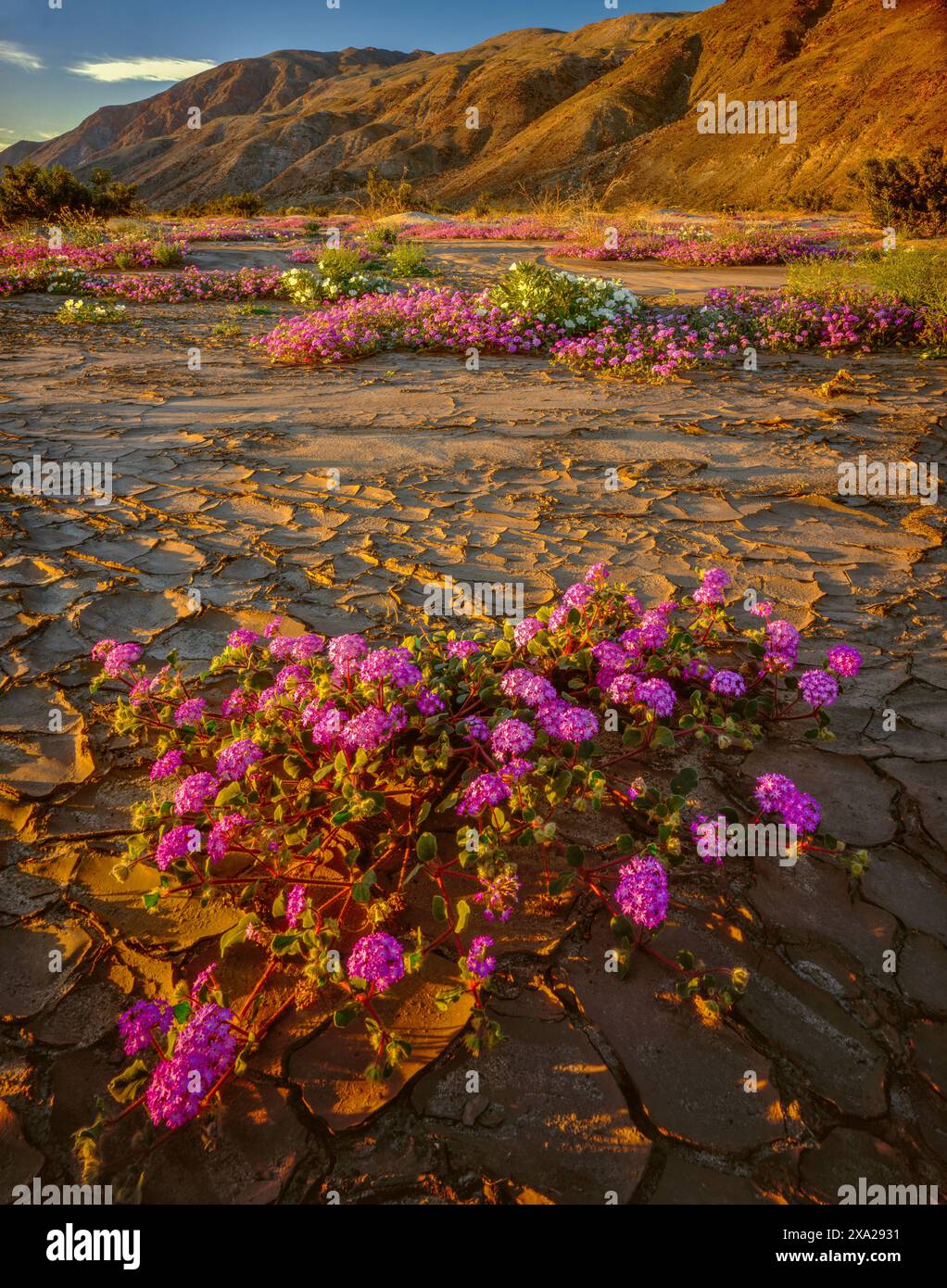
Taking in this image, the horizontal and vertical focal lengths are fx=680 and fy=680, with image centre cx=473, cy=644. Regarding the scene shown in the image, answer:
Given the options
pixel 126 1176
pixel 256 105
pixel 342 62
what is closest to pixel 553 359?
pixel 126 1176

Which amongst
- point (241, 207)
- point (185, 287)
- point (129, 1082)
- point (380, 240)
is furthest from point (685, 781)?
point (241, 207)

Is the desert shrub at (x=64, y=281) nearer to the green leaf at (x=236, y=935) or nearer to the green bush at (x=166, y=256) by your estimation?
the green bush at (x=166, y=256)

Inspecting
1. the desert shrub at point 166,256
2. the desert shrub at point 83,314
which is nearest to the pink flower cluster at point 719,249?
the desert shrub at point 166,256

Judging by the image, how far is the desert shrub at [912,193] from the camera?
15555 millimetres

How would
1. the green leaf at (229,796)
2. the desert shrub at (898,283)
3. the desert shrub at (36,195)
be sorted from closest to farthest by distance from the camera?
1. the green leaf at (229,796)
2. the desert shrub at (898,283)
3. the desert shrub at (36,195)

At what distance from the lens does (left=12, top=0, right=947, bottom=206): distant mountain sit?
3788cm

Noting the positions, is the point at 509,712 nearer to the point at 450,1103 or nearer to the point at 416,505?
the point at 450,1103

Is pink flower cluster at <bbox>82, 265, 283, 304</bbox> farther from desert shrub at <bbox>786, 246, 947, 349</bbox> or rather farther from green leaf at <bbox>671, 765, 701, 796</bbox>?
green leaf at <bbox>671, 765, 701, 796</bbox>

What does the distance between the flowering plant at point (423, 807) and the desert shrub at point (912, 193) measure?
60.7 feet

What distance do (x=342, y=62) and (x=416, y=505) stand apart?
18086cm

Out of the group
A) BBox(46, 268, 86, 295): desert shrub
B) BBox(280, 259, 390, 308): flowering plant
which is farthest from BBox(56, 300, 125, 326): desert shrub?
BBox(280, 259, 390, 308): flowering plant

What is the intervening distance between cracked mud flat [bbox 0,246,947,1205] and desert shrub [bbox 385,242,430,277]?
8423mm

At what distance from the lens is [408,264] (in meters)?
12.6

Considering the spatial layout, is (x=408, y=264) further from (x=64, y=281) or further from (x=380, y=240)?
(x=64, y=281)
